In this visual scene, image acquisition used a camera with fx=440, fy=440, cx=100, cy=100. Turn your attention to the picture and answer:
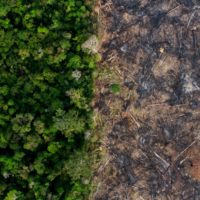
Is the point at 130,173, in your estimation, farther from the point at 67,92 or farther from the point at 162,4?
the point at 162,4

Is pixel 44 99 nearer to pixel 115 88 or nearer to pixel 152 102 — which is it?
pixel 115 88

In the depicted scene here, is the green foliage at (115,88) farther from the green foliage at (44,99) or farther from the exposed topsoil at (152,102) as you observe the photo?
the green foliage at (44,99)

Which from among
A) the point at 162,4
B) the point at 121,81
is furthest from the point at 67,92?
the point at 162,4

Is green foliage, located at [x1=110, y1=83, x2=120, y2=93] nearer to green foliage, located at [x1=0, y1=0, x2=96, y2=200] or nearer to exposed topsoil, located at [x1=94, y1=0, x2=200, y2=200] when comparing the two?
exposed topsoil, located at [x1=94, y1=0, x2=200, y2=200]

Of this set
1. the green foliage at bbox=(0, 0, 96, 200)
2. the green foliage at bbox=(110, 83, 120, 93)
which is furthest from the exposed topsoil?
the green foliage at bbox=(0, 0, 96, 200)

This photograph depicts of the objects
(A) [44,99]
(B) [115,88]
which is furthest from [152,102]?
(A) [44,99]
